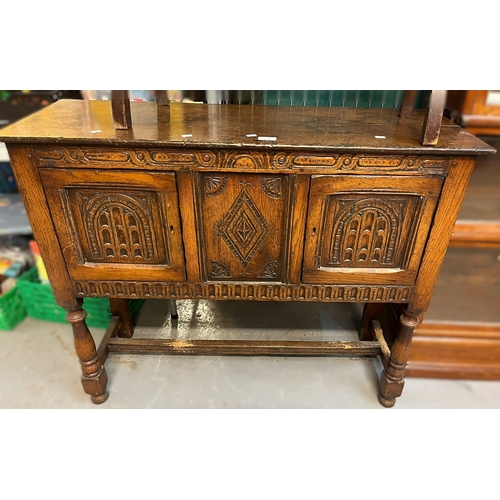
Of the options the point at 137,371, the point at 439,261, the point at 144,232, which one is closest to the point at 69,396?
the point at 137,371

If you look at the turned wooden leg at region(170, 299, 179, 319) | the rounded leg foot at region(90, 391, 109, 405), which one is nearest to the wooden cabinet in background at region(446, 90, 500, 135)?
the turned wooden leg at region(170, 299, 179, 319)

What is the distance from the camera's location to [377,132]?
55.6 inches

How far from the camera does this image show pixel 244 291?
160 cm

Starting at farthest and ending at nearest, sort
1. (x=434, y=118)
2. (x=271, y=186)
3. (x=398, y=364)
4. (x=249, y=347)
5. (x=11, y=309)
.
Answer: (x=11, y=309), (x=249, y=347), (x=398, y=364), (x=271, y=186), (x=434, y=118)

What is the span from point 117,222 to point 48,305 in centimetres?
114

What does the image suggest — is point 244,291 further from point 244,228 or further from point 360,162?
point 360,162

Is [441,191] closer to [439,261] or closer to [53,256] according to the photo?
[439,261]

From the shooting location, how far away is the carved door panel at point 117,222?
138 centimetres

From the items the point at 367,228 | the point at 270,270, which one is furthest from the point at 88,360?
the point at 367,228

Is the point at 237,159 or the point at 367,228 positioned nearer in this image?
the point at 237,159

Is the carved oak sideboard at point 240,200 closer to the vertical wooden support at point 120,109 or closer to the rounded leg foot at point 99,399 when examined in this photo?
the vertical wooden support at point 120,109

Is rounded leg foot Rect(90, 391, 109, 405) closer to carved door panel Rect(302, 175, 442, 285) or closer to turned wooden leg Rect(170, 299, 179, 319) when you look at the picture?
turned wooden leg Rect(170, 299, 179, 319)

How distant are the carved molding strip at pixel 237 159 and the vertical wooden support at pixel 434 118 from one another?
0.19 ft

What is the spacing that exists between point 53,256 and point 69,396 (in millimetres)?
775
